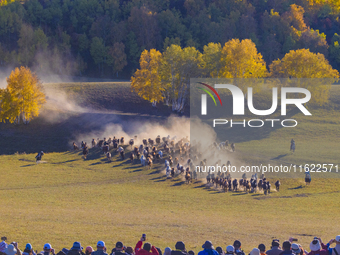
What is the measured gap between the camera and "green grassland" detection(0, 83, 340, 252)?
23.1m

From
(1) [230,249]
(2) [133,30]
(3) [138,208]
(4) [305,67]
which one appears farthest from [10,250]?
(2) [133,30]

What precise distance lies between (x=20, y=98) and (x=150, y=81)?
27.9 m

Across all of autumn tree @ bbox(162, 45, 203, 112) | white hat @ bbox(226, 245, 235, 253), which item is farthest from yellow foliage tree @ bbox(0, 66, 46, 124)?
white hat @ bbox(226, 245, 235, 253)

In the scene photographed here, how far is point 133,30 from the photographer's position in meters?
138

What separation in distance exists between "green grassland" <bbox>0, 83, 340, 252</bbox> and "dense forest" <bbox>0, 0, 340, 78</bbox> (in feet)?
211

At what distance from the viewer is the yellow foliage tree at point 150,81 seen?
8606 centimetres

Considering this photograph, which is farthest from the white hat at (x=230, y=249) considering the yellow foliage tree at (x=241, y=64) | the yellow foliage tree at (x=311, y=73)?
the yellow foliage tree at (x=241, y=64)

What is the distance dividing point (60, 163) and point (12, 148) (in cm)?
1747

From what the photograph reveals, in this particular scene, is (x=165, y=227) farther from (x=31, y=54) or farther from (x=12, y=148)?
(x=31, y=54)

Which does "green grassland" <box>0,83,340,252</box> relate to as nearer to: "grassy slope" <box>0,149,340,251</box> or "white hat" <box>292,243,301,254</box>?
"grassy slope" <box>0,149,340,251</box>

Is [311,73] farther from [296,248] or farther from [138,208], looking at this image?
[296,248]

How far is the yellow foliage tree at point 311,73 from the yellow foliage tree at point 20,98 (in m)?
50.6

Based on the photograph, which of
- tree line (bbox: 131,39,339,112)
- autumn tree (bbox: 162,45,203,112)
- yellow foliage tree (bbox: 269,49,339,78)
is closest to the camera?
yellow foliage tree (bbox: 269,49,339,78)

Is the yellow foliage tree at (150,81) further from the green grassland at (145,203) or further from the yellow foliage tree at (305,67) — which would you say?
the yellow foliage tree at (305,67)
